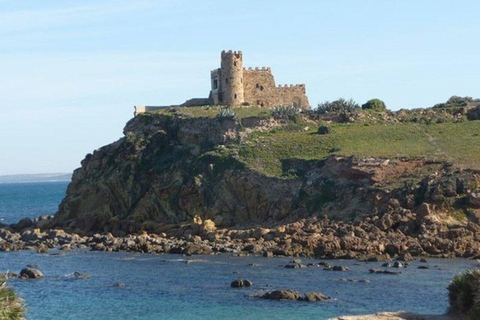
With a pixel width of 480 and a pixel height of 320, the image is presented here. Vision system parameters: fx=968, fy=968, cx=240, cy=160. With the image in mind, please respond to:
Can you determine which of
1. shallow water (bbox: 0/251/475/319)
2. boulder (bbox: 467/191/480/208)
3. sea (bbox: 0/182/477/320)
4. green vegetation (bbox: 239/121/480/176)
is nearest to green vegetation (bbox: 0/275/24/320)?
sea (bbox: 0/182/477/320)

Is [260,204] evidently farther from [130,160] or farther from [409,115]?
[409,115]

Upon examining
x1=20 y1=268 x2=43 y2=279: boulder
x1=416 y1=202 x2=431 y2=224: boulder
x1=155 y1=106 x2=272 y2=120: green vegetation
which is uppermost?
x1=155 y1=106 x2=272 y2=120: green vegetation

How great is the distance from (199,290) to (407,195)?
21892 millimetres

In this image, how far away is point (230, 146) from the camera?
270 feet

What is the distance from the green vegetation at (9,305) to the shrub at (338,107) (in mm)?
72079

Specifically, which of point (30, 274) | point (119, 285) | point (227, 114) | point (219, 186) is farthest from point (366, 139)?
point (30, 274)

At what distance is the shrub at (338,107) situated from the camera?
307 feet

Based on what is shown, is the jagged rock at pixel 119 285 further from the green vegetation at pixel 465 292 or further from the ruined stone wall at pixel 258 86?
the ruined stone wall at pixel 258 86

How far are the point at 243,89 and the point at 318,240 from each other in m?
39.5

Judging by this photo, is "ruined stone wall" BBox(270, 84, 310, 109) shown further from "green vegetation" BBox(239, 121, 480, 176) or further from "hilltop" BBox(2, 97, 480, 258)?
"green vegetation" BBox(239, 121, 480, 176)

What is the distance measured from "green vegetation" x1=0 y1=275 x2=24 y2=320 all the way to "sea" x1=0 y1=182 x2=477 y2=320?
12.8 metres

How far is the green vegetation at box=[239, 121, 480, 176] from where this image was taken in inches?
2990

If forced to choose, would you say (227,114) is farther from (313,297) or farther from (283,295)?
(313,297)

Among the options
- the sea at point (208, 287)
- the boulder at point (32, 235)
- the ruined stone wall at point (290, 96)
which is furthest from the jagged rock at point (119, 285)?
the ruined stone wall at point (290, 96)
